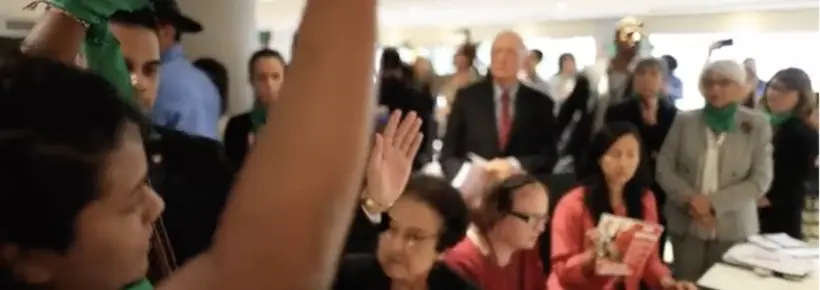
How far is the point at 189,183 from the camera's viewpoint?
945 millimetres

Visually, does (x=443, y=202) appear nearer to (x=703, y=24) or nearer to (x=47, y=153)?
(x=47, y=153)

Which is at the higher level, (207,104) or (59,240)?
(59,240)

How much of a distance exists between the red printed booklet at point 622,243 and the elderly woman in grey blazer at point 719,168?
0.88m

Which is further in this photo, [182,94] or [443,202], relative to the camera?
[182,94]

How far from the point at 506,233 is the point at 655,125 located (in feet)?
4.53

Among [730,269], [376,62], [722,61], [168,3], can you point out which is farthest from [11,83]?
[722,61]

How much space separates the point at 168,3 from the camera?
1.37 m

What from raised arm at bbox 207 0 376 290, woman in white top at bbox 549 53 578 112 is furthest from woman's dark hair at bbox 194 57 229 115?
woman in white top at bbox 549 53 578 112

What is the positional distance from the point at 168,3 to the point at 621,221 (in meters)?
1.30

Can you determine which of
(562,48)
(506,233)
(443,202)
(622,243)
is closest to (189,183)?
(443,202)

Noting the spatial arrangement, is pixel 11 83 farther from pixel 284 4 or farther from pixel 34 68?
pixel 284 4

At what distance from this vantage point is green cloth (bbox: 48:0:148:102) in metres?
0.69

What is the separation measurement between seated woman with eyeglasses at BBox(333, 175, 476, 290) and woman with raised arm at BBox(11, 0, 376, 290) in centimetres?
116

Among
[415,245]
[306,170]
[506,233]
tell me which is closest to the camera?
[306,170]
